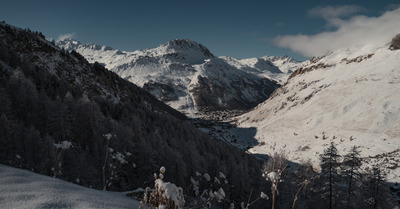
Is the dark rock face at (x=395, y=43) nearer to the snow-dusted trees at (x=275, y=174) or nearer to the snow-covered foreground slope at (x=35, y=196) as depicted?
the snow-dusted trees at (x=275, y=174)

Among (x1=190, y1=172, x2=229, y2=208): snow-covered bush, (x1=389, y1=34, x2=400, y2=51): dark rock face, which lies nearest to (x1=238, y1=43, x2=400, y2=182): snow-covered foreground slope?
(x1=389, y1=34, x2=400, y2=51): dark rock face

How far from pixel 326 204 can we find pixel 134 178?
28.0m

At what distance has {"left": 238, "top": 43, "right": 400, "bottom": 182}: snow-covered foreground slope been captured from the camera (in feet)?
177

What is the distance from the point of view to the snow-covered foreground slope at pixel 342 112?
177ft

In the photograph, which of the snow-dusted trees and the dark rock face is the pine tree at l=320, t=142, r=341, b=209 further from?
the dark rock face

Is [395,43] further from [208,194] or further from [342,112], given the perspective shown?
[208,194]

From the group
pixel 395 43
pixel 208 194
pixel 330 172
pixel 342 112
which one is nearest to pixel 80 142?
pixel 208 194

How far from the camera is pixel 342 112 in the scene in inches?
2660

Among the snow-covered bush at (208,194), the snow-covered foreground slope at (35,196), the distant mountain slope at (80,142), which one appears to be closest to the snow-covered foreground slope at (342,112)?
the distant mountain slope at (80,142)

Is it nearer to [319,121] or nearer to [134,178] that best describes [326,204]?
[134,178]

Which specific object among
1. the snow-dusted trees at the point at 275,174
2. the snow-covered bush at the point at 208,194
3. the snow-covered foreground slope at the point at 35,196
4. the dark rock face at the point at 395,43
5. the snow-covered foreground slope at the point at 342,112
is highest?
the dark rock face at the point at 395,43

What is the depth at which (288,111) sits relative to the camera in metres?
88.4

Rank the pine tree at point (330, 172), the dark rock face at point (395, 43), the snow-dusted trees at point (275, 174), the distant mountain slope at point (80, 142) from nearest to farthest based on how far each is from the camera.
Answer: the snow-dusted trees at point (275, 174)
the distant mountain slope at point (80, 142)
the pine tree at point (330, 172)
the dark rock face at point (395, 43)

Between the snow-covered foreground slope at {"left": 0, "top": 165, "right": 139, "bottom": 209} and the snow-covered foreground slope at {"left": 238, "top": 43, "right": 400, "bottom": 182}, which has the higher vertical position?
the snow-covered foreground slope at {"left": 238, "top": 43, "right": 400, "bottom": 182}
